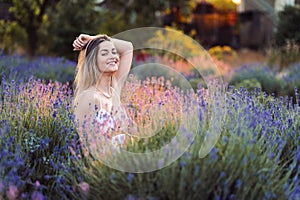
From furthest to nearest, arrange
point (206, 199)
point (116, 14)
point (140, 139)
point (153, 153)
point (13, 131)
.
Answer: point (116, 14), point (13, 131), point (140, 139), point (153, 153), point (206, 199)

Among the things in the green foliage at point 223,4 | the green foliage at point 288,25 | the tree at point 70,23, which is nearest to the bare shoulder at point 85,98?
the tree at point 70,23

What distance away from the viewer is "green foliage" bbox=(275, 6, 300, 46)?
40.6 ft

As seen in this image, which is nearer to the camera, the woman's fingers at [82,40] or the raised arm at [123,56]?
the woman's fingers at [82,40]

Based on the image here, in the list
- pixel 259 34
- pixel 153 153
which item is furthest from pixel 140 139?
pixel 259 34

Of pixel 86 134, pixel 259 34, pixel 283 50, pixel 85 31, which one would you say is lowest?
pixel 86 134

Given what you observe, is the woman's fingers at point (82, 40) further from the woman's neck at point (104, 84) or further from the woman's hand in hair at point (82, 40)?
the woman's neck at point (104, 84)

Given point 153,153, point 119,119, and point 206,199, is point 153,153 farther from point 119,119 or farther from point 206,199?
point 119,119

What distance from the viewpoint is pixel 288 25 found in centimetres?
1241

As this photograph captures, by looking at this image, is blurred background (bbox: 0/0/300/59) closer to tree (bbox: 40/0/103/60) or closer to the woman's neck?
tree (bbox: 40/0/103/60)

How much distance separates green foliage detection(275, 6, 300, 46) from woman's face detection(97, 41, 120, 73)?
9.83 m

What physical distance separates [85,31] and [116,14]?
3163 millimetres

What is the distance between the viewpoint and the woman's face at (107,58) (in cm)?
328

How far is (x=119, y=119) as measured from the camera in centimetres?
302

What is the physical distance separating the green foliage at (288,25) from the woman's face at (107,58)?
32.3 feet
